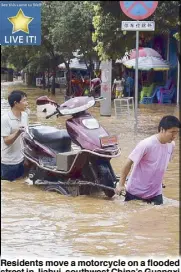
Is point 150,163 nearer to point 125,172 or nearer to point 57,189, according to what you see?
point 125,172

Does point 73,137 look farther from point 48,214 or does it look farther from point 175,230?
point 175,230

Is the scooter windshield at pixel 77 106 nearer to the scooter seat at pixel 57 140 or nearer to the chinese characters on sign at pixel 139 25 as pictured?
the scooter seat at pixel 57 140

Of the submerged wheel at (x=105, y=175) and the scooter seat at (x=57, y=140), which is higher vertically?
the scooter seat at (x=57, y=140)

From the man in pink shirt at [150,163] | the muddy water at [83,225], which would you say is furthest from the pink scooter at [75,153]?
the man in pink shirt at [150,163]

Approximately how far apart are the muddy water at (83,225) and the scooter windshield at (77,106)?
103cm

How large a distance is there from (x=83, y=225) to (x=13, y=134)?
5.37 feet

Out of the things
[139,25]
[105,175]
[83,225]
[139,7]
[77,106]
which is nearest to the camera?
[83,225]

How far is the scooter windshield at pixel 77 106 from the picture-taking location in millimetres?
7828

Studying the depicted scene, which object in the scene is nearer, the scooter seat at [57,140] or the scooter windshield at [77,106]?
the scooter windshield at [77,106]

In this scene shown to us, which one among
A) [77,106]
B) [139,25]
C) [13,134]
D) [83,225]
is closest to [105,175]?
[77,106]

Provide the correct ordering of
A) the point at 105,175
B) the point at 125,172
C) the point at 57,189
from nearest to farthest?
the point at 125,172 < the point at 105,175 < the point at 57,189

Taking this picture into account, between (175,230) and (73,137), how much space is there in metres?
1.87

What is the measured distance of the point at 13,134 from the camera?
25.8ft

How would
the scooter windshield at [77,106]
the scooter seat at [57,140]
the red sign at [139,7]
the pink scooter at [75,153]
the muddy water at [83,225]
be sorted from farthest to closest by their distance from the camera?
1. the red sign at [139,7]
2. the scooter seat at [57,140]
3. the scooter windshield at [77,106]
4. the pink scooter at [75,153]
5. the muddy water at [83,225]
